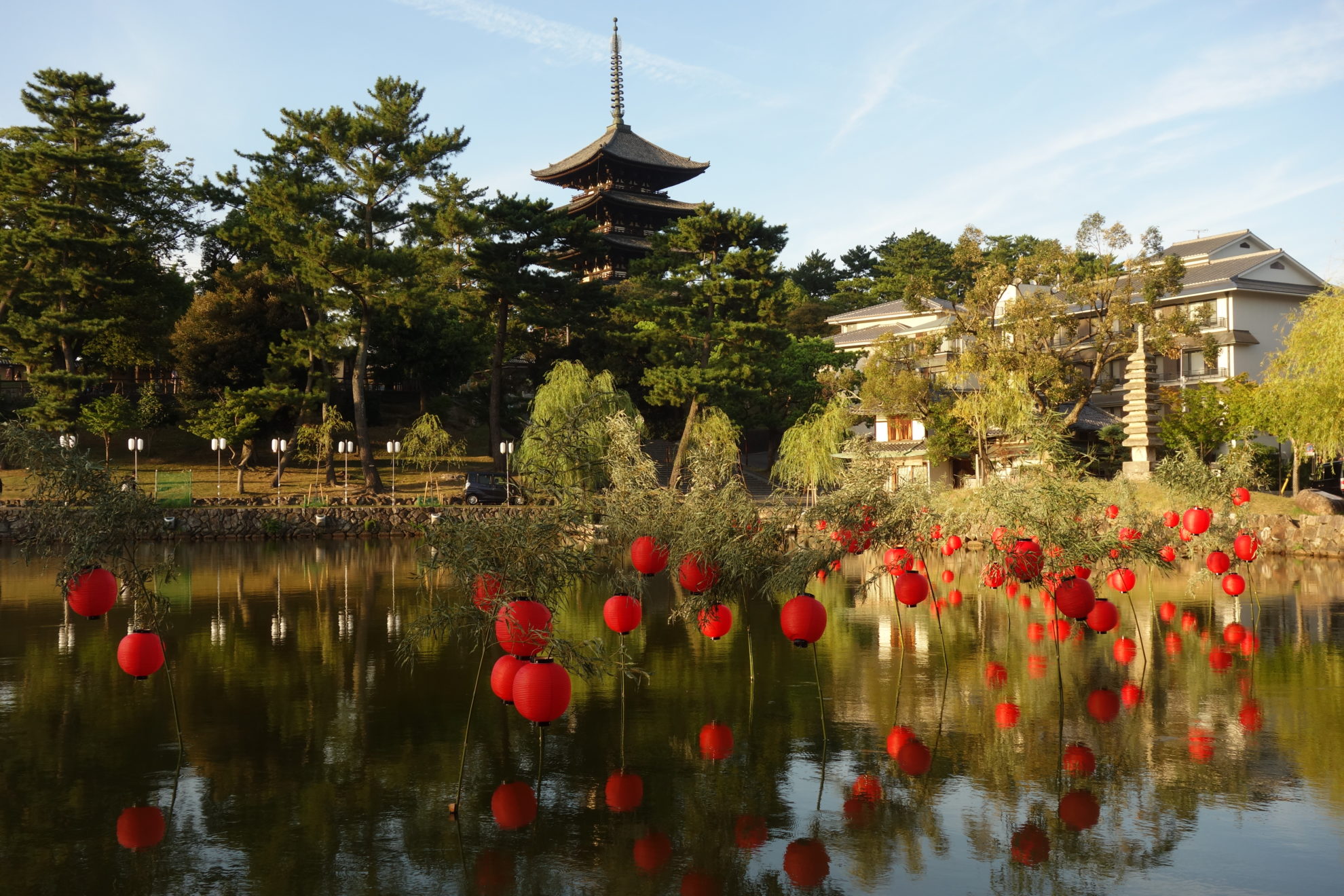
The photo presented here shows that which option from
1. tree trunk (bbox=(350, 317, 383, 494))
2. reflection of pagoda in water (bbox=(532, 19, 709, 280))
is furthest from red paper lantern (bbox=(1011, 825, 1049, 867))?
reflection of pagoda in water (bbox=(532, 19, 709, 280))

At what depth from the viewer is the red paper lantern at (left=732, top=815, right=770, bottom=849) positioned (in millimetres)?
8148

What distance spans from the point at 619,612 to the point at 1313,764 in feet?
22.9

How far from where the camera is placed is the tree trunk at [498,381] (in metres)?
47.1

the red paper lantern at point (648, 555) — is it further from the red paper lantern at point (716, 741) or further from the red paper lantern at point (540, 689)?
the red paper lantern at point (540, 689)

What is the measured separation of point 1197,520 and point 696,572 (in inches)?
415

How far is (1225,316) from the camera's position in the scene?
46.9 meters

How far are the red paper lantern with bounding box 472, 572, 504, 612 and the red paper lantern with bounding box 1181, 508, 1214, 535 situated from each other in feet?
44.2

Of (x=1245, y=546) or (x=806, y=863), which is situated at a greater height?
(x=1245, y=546)

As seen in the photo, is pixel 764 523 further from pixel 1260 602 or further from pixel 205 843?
pixel 1260 602

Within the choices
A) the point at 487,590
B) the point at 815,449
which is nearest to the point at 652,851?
the point at 487,590

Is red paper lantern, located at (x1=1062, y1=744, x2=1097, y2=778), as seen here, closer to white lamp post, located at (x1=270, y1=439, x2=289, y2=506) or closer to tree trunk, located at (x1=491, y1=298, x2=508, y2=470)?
white lamp post, located at (x1=270, y1=439, x2=289, y2=506)

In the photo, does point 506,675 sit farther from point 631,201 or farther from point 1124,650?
point 631,201

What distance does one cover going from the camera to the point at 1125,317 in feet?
123

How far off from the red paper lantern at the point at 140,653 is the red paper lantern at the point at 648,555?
15.7ft
